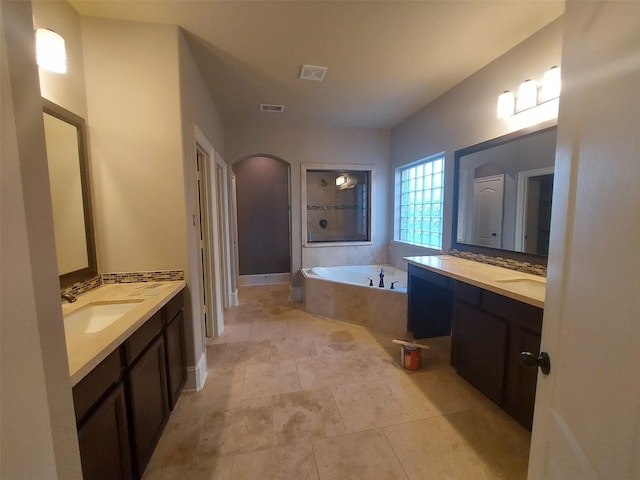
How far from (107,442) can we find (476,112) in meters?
3.41

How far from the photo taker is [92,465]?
38.5 inches

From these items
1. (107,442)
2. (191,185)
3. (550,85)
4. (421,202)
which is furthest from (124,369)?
(421,202)

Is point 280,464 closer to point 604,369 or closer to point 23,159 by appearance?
point 604,369

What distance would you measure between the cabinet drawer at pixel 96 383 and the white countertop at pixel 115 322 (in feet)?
0.13

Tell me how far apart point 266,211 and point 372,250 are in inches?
88.4

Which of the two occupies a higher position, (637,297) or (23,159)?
(23,159)

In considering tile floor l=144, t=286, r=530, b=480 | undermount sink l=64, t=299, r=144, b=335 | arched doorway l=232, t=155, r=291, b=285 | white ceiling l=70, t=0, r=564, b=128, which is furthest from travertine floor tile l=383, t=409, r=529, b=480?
arched doorway l=232, t=155, r=291, b=285

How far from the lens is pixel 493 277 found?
2.03 m

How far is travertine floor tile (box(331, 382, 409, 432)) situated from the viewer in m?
1.77

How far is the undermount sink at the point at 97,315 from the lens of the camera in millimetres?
1426

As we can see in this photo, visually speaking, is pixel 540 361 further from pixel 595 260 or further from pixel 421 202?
pixel 421 202

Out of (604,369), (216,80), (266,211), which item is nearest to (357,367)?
(604,369)

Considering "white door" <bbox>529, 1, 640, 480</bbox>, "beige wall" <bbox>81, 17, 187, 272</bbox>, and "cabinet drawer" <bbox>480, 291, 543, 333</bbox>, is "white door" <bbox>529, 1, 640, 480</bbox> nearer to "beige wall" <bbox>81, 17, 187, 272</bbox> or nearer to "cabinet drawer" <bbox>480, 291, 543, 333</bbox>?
"cabinet drawer" <bbox>480, 291, 543, 333</bbox>

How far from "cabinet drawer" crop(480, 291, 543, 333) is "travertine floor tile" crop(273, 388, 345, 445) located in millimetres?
1255
